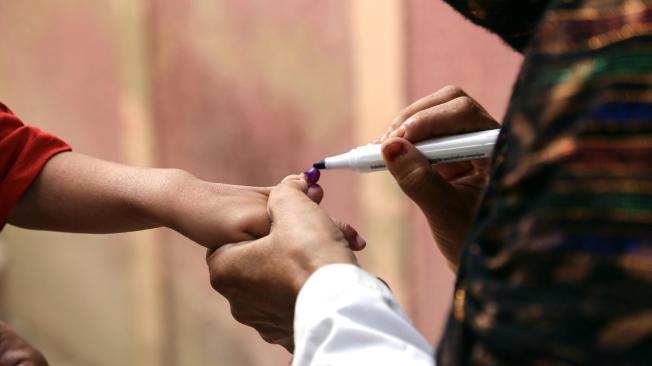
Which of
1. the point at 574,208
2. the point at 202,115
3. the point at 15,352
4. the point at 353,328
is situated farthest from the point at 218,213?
the point at 202,115

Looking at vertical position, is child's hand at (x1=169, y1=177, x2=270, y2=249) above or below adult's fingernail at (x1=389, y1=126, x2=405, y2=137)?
below

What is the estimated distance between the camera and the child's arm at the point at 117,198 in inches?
33.4

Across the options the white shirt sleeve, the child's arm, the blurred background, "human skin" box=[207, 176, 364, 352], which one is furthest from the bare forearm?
the blurred background

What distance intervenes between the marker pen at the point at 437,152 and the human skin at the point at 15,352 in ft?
1.07

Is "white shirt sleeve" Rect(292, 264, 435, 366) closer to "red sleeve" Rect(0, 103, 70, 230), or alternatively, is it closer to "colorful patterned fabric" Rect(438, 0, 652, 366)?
"colorful patterned fabric" Rect(438, 0, 652, 366)

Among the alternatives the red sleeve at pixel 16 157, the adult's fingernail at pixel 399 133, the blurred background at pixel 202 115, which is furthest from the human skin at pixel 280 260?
the blurred background at pixel 202 115

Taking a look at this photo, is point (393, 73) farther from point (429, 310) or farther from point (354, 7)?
point (429, 310)

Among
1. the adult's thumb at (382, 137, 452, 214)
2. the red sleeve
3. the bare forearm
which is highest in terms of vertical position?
the adult's thumb at (382, 137, 452, 214)

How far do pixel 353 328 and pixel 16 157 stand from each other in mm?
580

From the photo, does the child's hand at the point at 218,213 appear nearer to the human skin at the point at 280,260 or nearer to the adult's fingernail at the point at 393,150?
the human skin at the point at 280,260

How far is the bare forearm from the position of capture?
0.90 metres

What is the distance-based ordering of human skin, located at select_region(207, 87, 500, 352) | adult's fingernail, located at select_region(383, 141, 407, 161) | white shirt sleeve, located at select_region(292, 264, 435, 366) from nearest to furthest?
1. white shirt sleeve, located at select_region(292, 264, 435, 366)
2. human skin, located at select_region(207, 87, 500, 352)
3. adult's fingernail, located at select_region(383, 141, 407, 161)

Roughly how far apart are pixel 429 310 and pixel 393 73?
46 centimetres

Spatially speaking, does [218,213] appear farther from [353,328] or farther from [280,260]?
[353,328]
